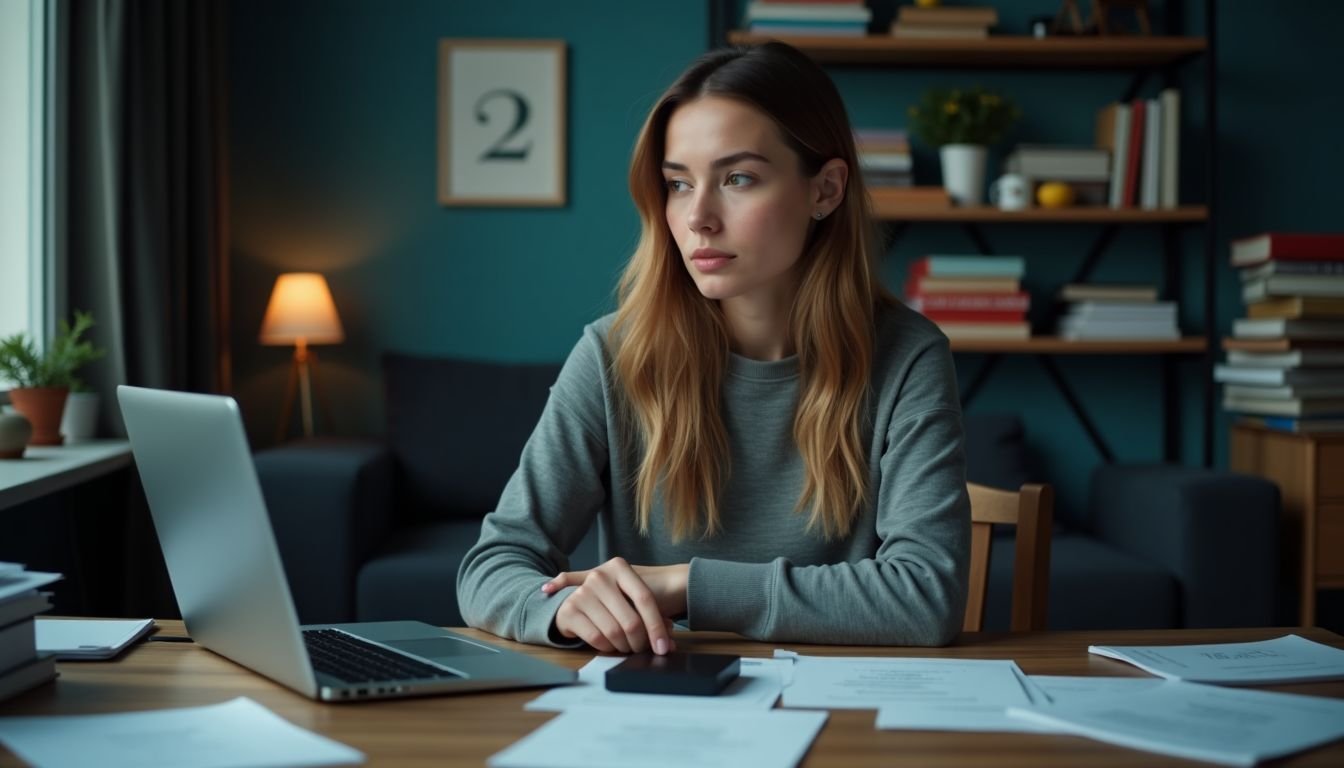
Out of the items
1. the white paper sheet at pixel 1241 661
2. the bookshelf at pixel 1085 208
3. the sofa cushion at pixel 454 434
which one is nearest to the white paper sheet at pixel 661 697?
the white paper sheet at pixel 1241 661

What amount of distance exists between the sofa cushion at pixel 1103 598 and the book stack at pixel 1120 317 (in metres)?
0.84

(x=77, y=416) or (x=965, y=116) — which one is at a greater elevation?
(x=965, y=116)

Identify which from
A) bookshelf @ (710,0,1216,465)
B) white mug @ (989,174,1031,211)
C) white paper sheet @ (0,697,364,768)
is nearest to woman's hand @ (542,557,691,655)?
white paper sheet @ (0,697,364,768)

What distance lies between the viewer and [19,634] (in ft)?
3.27

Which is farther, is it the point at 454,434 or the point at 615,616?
the point at 454,434

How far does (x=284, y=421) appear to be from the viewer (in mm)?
3668

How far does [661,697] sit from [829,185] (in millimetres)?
824

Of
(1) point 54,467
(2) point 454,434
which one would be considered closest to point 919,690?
(1) point 54,467

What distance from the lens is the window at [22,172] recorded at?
9.48 ft

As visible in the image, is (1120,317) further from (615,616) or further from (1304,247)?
(615,616)

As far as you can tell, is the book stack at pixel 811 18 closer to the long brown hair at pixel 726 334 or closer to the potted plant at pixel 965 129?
the potted plant at pixel 965 129

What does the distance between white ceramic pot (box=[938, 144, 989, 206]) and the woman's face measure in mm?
2110

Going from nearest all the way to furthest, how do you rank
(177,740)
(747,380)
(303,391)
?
1. (177,740)
2. (747,380)
3. (303,391)

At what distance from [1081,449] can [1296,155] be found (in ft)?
3.52
